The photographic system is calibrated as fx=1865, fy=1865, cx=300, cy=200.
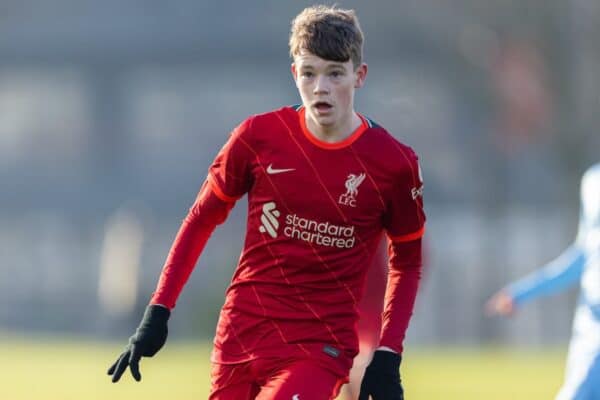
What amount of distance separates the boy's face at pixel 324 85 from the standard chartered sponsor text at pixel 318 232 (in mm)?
383

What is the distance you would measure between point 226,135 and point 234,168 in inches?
1351

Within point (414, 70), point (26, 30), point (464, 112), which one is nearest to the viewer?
point (464, 112)

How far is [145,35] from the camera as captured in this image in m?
46.2

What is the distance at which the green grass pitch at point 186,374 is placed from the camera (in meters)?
18.0

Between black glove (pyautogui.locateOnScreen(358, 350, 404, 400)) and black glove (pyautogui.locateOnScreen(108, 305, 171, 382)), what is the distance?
0.82 meters

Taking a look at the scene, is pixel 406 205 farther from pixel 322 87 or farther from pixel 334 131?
pixel 322 87

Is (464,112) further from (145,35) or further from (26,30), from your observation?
(26,30)

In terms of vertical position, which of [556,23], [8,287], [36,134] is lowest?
[8,287]

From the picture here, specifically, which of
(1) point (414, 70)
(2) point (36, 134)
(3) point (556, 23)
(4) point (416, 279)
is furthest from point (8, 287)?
(4) point (416, 279)

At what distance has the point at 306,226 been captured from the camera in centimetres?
720

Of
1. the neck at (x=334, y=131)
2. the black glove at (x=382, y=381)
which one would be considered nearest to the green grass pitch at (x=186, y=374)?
the black glove at (x=382, y=381)

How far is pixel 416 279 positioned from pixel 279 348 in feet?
2.32

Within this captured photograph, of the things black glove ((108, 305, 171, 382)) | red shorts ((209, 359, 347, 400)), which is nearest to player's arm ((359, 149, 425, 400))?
red shorts ((209, 359, 347, 400))

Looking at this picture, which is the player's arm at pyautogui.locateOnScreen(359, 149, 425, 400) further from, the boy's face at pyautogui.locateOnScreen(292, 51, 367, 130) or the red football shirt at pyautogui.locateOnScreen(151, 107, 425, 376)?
the boy's face at pyautogui.locateOnScreen(292, 51, 367, 130)
